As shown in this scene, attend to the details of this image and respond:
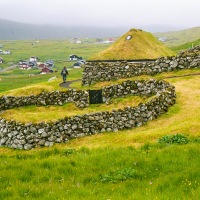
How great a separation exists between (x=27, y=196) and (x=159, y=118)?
1558cm

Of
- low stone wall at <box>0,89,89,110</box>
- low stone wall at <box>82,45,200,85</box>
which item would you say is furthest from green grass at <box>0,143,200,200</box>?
low stone wall at <box>82,45,200,85</box>

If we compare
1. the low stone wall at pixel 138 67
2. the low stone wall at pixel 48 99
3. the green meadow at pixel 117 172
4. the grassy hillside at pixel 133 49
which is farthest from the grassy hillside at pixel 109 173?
the grassy hillside at pixel 133 49

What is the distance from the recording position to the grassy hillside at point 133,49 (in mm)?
51938

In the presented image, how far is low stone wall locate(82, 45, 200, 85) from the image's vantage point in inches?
1462

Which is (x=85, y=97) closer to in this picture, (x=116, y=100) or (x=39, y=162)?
(x=116, y=100)

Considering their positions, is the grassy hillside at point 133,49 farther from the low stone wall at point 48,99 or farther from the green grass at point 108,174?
the green grass at point 108,174

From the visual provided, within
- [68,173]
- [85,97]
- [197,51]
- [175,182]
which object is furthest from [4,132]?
[197,51]

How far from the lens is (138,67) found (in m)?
40.4

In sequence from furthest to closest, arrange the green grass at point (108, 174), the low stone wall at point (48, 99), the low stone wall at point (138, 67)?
the low stone wall at point (138, 67) → the low stone wall at point (48, 99) → the green grass at point (108, 174)

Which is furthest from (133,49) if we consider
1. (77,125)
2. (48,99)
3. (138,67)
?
(77,125)

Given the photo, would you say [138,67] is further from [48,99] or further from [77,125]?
[77,125]

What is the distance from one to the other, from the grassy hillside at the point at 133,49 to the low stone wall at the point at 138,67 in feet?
17.5

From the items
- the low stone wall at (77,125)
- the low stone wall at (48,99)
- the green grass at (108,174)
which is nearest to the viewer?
the green grass at (108,174)

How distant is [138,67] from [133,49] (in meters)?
13.5
